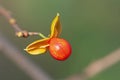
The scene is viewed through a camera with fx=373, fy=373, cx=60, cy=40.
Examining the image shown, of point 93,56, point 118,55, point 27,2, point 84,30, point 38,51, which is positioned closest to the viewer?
point 38,51

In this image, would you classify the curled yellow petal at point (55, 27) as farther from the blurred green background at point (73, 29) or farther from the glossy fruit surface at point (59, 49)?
the blurred green background at point (73, 29)

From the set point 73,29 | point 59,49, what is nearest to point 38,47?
point 59,49

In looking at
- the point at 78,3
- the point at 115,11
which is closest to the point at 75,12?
the point at 78,3

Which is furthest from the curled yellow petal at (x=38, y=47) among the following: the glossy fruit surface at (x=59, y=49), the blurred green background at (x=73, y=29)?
the blurred green background at (x=73, y=29)

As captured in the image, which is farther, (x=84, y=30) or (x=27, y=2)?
(x=27, y=2)

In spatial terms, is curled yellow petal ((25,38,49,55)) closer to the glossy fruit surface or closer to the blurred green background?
the glossy fruit surface

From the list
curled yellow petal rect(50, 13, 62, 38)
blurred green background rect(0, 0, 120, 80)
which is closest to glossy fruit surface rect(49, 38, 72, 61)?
curled yellow petal rect(50, 13, 62, 38)

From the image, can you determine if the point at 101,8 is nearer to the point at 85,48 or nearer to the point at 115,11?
the point at 115,11
